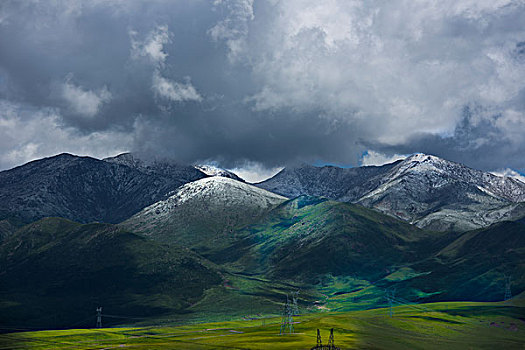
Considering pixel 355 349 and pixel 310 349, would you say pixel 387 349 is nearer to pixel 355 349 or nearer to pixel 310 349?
pixel 355 349

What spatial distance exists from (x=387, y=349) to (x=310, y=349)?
29.6 meters

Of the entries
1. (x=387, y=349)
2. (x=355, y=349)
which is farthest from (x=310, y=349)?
(x=387, y=349)

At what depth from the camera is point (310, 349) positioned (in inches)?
7746

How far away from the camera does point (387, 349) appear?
19962 centimetres

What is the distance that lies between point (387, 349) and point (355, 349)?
13.4 m

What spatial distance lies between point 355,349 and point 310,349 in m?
16.7

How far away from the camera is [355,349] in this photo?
19588cm
